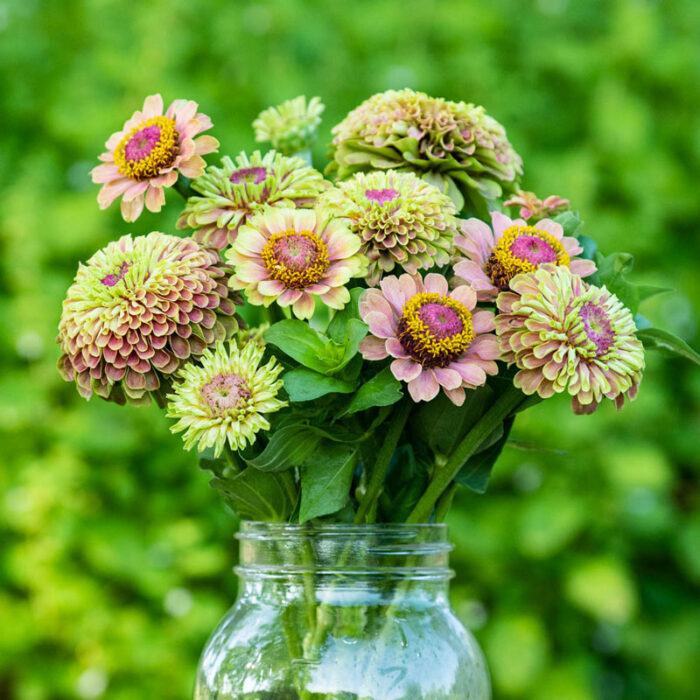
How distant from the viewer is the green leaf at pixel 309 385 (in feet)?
1.45

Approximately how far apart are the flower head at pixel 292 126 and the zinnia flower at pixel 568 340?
20 centimetres

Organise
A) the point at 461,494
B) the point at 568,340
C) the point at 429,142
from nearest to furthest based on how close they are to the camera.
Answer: the point at 568,340
the point at 429,142
the point at 461,494

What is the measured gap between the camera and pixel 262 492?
1.64 feet

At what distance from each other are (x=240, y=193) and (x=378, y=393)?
0.43 ft

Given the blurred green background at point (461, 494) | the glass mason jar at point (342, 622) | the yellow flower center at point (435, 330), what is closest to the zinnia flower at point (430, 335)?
the yellow flower center at point (435, 330)

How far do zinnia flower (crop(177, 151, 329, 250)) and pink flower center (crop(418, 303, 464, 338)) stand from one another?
3.9 inches

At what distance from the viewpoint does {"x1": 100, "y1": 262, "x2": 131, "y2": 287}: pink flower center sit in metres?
0.46

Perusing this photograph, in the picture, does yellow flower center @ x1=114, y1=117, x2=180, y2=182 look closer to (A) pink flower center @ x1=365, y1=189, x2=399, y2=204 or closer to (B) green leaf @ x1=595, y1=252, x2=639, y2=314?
(A) pink flower center @ x1=365, y1=189, x2=399, y2=204

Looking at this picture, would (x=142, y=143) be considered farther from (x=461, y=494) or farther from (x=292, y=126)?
(x=461, y=494)

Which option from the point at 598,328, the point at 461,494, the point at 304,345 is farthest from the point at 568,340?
the point at 461,494

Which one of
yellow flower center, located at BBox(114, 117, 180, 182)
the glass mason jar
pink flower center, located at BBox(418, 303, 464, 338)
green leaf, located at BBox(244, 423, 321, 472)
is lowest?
the glass mason jar

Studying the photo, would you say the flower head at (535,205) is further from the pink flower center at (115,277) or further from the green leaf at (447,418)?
the pink flower center at (115,277)

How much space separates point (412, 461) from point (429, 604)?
80 millimetres

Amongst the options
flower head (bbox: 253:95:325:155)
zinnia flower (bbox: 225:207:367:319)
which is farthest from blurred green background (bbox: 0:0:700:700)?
zinnia flower (bbox: 225:207:367:319)
